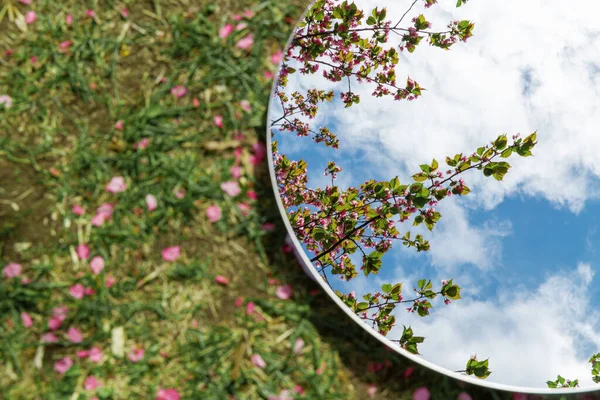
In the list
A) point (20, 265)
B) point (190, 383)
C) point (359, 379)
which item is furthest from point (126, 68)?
point (359, 379)

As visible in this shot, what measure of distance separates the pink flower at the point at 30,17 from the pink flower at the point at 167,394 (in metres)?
1.82

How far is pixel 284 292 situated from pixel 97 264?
0.83 meters

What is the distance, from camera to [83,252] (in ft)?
7.45

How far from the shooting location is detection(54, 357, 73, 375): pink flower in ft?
7.18

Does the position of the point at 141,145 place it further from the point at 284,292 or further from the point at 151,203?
the point at 284,292

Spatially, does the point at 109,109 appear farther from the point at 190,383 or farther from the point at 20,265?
the point at 190,383

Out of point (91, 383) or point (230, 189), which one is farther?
point (230, 189)

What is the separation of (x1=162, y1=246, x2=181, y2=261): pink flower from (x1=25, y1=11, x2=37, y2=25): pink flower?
50.8 inches

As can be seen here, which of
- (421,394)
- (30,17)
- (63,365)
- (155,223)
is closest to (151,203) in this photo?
(155,223)

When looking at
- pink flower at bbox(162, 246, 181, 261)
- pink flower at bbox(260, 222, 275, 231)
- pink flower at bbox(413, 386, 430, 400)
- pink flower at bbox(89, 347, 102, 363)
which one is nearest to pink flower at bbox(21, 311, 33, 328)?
pink flower at bbox(89, 347, 102, 363)

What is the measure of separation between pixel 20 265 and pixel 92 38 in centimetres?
110

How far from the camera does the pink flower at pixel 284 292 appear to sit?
7.54 feet

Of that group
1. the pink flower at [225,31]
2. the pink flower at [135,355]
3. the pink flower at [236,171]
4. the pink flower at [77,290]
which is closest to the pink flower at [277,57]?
the pink flower at [225,31]

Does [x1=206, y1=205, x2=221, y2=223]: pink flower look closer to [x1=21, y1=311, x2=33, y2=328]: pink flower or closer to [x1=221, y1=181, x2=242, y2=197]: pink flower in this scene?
[x1=221, y1=181, x2=242, y2=197]: pink flower
